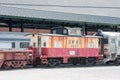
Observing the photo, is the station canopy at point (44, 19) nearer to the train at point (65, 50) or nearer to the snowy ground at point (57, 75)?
the train at point (65, 50)

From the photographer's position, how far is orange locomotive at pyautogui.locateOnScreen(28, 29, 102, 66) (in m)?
31.6

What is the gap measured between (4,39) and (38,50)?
3.88 m

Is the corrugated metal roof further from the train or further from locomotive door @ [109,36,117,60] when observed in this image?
locomotive door @ [109,36,117,60]

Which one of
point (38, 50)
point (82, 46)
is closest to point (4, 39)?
point (38, 50)

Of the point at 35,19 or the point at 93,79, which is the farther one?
the point at 35,19

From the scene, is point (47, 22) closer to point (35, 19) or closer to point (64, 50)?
point (35, 19)

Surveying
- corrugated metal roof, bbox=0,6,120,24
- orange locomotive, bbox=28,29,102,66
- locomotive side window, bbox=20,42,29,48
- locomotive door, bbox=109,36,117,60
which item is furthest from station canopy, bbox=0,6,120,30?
locomotive door, bbox=109,36,117,60

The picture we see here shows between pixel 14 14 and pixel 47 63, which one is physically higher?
pixel 14 14

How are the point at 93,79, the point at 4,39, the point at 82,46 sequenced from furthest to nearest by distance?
the point at 82,46 → the point at 4,39 → the point at 93,79

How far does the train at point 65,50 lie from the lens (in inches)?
1185

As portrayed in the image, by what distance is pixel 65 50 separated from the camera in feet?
107

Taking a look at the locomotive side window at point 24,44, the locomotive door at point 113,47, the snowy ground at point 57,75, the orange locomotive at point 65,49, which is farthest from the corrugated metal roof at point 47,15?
the snowy ground at point 57,75

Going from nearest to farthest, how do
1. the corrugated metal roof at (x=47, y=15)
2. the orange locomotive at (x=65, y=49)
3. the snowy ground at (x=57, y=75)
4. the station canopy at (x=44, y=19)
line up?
the snowy ground at (x=57, y=75) < the orange locomotive at (x=65, y=49) < the corrugated metal roof at (x=47, y=15) < the station canopy at (x=44, y=19)

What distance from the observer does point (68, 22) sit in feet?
135
